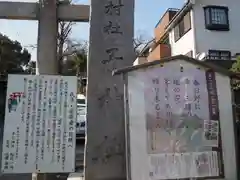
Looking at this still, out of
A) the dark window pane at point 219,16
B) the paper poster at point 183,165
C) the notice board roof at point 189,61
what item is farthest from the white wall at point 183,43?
the paper poster at point 183,165

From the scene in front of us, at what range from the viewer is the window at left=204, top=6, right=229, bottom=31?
1814 centimetres

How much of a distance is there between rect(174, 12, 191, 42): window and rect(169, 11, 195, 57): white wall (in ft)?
0.87

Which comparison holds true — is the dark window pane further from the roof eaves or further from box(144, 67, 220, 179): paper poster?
box(144, 67, 220, 179): paper poster

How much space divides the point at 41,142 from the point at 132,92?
4.69ft

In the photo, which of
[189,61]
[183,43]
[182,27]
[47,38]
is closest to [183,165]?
[189,61]

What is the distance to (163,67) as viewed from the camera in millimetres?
4223

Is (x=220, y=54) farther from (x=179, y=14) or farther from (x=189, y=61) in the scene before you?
(x=189, y=61)

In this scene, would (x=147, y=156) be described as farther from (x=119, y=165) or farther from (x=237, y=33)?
(x=237, y=33)

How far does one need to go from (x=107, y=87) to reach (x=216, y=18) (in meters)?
15.3

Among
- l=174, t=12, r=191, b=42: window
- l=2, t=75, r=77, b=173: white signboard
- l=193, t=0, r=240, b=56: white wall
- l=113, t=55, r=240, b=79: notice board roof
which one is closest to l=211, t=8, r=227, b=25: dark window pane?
l=193, t=0, r=240, b=56: white wall

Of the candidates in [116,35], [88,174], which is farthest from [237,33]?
[88,174]

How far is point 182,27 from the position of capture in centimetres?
1983

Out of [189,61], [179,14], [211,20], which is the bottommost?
[189,61]

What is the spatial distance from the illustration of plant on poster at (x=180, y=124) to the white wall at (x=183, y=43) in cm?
1417
